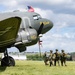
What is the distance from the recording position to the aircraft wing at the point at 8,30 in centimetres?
1876

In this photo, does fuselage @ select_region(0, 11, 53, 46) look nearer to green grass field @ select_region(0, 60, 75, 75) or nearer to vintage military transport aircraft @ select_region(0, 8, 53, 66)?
vintage military transport aircraft @ select_region(0, 8, 53, 66)

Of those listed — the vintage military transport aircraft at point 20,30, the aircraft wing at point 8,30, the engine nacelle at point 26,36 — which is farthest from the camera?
the engine nacelle at point 26,36

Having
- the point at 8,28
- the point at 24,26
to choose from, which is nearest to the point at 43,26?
the point at 24,26

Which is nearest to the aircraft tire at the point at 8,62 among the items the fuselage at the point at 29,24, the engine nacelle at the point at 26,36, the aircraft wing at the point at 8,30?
the aircraft wing at the point at 8,30

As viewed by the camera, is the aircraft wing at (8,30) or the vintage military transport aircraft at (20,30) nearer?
the aircraft wing at (8,30)

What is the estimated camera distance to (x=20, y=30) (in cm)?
2380

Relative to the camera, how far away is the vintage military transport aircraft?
2005 cm

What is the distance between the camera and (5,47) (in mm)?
23391

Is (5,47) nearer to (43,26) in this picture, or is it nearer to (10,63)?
(10,63)

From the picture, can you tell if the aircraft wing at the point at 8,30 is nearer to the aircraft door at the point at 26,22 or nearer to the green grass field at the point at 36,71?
the green grass field at the point at 36,71

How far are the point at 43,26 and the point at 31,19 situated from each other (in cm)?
143

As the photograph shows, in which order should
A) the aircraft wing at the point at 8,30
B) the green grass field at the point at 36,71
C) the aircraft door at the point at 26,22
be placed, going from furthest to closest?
the aircraft door at the point at 26,22, the green grass field at the point at 36,71, the aircraft wing at the point at 8,30

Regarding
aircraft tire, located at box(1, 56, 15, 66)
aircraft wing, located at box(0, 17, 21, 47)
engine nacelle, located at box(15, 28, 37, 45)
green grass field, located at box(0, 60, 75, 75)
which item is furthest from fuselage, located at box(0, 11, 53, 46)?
aircraft tire, located at box(1, 56, 15, 66)

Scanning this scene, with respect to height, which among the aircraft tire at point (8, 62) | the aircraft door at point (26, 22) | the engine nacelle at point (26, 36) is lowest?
the aircraft tire at point (8, 62)
